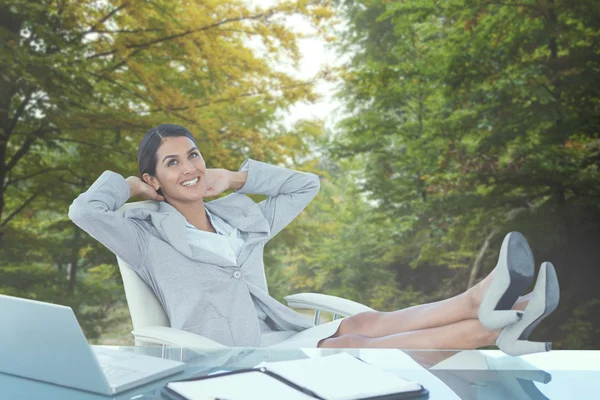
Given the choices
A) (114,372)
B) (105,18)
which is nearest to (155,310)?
(114,372)

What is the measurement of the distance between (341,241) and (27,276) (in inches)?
108

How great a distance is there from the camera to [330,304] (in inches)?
82.0

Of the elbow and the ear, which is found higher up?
the ear

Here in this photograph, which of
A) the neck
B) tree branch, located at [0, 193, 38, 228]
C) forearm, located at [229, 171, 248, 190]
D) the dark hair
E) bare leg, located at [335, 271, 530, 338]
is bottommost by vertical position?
bare leg, located at [335, 271, 530, 338]

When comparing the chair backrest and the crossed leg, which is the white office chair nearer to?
the chair backrest

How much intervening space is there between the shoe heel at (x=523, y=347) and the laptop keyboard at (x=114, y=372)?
772 mm

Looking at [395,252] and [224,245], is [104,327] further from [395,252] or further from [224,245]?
[224,245]

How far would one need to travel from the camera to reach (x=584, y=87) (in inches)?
194

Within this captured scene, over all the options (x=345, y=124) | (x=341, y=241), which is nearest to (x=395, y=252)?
(x=341, y=241)

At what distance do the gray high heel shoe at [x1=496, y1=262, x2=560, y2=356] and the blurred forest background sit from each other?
377 centimetres

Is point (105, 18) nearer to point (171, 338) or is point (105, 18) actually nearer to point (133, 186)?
point (133, 186)

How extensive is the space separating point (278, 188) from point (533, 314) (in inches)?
44.3

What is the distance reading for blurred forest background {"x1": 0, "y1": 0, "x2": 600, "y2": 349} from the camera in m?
4.88

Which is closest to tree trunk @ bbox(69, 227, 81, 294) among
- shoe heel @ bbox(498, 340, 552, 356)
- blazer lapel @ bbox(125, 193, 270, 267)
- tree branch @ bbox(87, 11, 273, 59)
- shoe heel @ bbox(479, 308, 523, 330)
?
tree branch @ bbox(87, 11, 273, 59)
